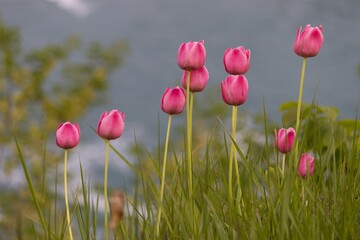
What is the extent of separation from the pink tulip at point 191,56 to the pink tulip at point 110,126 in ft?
1.11

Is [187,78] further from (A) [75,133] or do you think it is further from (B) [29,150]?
(B) [29,150]

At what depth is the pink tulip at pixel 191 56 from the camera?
2.54 m

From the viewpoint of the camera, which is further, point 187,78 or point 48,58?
point 48,58

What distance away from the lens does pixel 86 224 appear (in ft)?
8.34

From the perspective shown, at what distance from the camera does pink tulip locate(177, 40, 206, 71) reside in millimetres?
2543

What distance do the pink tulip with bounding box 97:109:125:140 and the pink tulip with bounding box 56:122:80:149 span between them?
121 mm

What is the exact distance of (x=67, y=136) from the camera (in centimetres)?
253

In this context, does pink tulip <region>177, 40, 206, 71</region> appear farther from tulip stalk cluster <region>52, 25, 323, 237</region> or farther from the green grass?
the green grass

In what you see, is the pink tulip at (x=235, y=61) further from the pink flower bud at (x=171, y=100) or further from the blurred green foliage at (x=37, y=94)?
the blurred green foliage at (x=37, y=94)

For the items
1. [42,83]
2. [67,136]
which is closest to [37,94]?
[42,83]

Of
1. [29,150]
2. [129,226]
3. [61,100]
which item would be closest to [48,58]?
[61,100]

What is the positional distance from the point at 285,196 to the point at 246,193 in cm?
57

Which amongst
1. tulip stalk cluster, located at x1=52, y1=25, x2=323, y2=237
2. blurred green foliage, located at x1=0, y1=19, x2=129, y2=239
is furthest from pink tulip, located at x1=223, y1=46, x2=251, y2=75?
blurred green foliage, located at x1=0, y1=19, x2=129, y2=239

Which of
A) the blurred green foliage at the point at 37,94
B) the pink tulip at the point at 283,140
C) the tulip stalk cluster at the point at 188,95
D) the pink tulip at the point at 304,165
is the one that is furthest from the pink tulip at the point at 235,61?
the blurred green foliage at the point at 37,94
